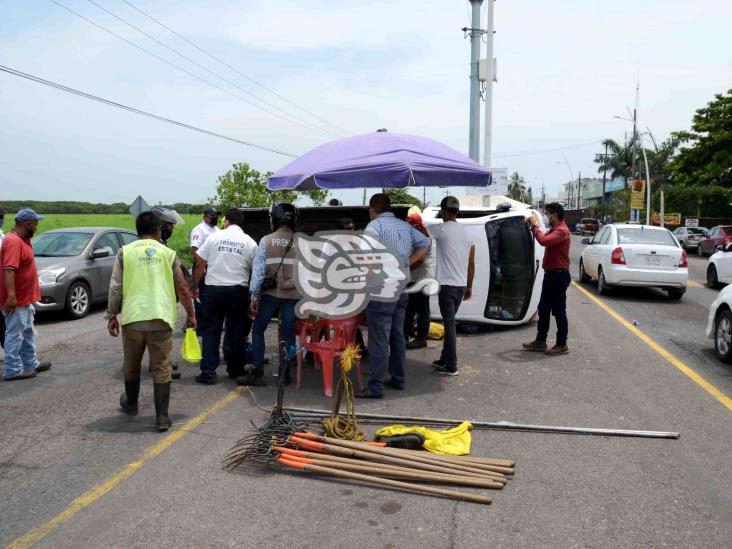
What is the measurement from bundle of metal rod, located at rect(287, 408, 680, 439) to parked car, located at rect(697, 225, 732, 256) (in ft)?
79.2

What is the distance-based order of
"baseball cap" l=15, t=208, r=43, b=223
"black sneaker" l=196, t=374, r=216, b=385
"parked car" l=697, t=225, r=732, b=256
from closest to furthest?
1. "black sneaker" l=196, t=374, r=216, b=385
2. "baseball cap" l=15, t=208, r=43, b=223
3. "parked car" l=697, t=225, r=732, b=256

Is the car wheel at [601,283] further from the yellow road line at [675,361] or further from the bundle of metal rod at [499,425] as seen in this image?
the bundle of metal rod at [499,425]

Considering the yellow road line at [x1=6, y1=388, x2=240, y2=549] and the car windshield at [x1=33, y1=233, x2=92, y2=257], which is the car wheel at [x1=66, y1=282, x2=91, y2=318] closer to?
the car windshield at [x1=33, y1=233, x2=92, y2=257]

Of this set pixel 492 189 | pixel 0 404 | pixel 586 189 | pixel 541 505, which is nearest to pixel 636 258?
pixel 492 189

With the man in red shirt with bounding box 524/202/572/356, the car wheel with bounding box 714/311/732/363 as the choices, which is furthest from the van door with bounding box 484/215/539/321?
the car wheel with bounding box 714/311/732/363

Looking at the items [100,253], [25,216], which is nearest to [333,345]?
[25,216]

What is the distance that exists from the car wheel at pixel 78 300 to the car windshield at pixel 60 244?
2.52 feet

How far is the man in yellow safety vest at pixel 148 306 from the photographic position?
16.9 feet

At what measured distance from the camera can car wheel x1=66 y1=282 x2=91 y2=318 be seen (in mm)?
10742

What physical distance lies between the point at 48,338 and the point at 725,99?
39967 mm

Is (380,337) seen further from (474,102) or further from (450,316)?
(474,102)

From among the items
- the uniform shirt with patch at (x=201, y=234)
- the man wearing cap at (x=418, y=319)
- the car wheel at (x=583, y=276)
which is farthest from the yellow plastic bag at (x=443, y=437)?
the car wheel at (x=583, y=276)

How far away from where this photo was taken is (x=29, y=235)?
275 inches

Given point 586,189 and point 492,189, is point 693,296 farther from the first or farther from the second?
point 586,189
